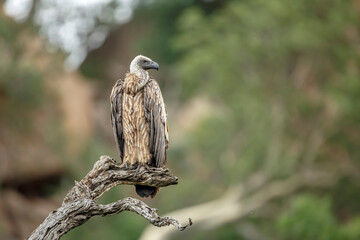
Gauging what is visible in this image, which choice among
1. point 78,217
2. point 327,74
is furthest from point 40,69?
point 78,217

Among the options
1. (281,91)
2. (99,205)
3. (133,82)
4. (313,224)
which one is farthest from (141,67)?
(281,91)

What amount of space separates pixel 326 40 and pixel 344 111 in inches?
76.8

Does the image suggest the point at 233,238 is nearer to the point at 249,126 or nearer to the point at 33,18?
the point at 249,126

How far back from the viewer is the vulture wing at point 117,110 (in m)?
7.29

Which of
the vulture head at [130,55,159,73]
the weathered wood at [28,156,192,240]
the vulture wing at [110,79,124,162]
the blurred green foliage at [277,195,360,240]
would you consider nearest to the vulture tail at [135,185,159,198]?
the weathered wood at [28,156,192,240]

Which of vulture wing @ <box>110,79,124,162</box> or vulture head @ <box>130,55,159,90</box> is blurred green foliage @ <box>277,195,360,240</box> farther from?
vulture head @ <box>130,55,159,90</box>

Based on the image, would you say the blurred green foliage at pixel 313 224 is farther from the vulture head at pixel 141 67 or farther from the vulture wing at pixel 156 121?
the vulture head at pixel 141 67

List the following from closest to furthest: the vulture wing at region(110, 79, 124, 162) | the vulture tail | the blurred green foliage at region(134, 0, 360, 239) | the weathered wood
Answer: the weathered wood
the vulture tail
the vulture wing at region(110, 79, 124, 162)
the blurred green foliage at region(134, 0, 360, 239)

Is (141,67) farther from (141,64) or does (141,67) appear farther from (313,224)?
(313,224)

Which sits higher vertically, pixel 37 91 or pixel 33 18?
pixel 33 18

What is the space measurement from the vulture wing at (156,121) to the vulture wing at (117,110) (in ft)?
0.70

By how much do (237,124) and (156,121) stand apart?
20.8 m

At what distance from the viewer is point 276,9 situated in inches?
939

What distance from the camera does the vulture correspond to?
A: 721cm
